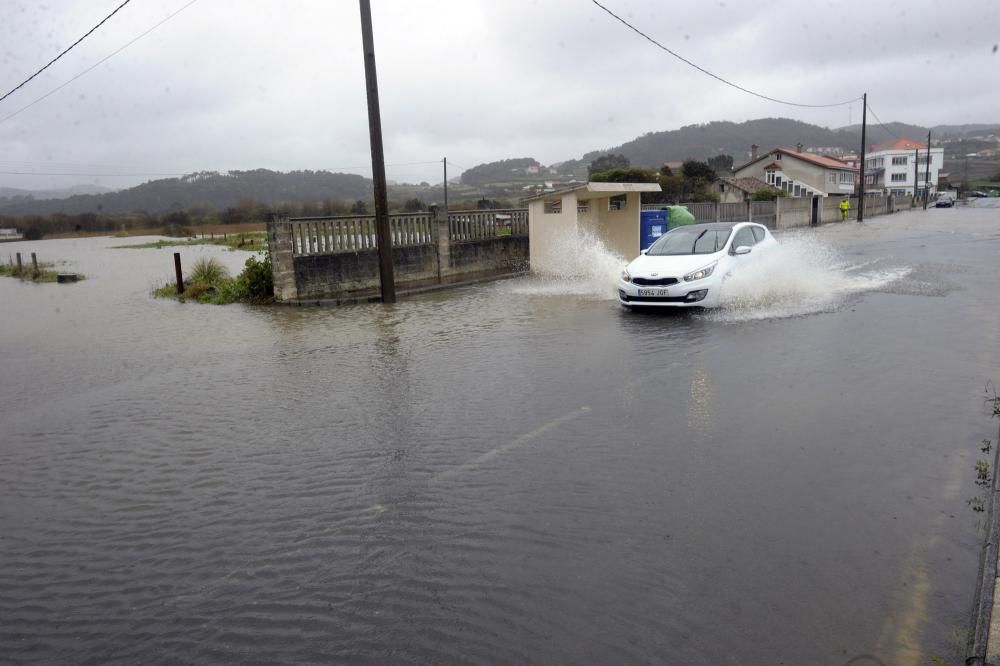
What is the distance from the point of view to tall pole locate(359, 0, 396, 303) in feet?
48.8

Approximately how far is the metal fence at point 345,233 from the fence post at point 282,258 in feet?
0.54

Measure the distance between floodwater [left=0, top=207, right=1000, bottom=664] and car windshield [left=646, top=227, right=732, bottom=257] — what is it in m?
2.97

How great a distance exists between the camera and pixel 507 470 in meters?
5.38

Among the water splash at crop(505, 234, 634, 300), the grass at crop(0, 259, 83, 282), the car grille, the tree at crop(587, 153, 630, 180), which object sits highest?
the tree at crop(587, 153, 630, 180)

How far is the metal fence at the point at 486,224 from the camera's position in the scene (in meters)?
20.8

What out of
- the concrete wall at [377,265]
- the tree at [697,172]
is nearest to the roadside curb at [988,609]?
the concrete wall at [377,265]

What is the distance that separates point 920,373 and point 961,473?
3.06 m

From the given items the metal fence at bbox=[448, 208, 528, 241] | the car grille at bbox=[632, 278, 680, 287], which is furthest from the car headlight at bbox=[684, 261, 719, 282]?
the metal fence at bbox=[448, 208, 528, 241]

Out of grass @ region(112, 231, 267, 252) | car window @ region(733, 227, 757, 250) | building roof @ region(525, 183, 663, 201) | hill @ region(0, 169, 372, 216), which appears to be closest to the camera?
car window @ region(733, 227, 757, 250)

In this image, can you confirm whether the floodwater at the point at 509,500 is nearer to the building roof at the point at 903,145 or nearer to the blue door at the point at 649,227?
the blue door at the point at 649,227

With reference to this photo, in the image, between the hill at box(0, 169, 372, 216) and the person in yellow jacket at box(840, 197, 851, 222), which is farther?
the person in yellow jacket at box(840, 197, 851, 222)

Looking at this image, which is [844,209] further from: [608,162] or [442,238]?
[442,238]

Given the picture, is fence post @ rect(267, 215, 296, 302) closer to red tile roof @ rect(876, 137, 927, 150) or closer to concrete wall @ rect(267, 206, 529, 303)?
concrete wall @ rect(267, 206, 529, 303)

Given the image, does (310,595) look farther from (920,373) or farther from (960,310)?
(960,310)
